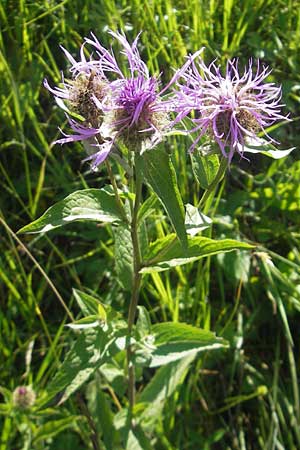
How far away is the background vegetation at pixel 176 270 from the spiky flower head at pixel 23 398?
3 centimetres

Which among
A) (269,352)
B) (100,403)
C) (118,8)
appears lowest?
(269,352)

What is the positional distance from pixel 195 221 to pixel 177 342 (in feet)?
1.37

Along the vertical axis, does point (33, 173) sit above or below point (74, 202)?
below

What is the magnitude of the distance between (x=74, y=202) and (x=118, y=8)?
1.31 m

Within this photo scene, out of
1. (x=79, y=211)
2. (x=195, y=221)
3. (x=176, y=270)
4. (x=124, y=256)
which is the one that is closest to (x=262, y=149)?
(x=195, y=221)

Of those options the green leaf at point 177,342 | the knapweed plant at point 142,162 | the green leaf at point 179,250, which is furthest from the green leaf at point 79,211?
the green leaf at point 177,342

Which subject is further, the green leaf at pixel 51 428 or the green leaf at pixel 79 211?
the green leaf at pixel 51 428

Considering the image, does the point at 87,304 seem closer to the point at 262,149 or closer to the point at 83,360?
the point at 83,360

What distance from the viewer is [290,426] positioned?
184 centimetres

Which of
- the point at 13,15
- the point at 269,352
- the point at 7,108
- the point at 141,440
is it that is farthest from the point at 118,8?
the point at 141,440

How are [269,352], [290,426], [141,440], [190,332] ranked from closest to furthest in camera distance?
[190,332]
[141,440]
[290,426]
[269,352]

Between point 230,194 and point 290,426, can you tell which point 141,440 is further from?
point 230,194

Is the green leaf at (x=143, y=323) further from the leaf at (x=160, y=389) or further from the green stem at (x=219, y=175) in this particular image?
the green stem at (x=219, y=175)

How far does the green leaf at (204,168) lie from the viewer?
1.23m
